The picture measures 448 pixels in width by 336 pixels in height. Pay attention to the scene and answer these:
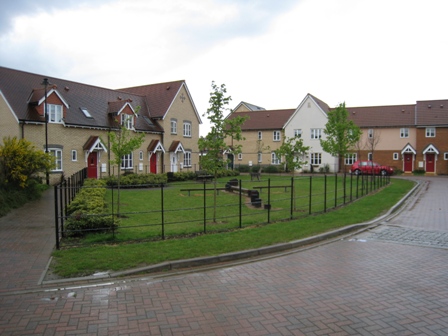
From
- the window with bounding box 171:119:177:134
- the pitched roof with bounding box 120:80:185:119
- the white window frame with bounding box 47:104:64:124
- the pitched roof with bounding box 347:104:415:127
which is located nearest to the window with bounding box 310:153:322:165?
the pitched roof with bounding box 347:104:415:127

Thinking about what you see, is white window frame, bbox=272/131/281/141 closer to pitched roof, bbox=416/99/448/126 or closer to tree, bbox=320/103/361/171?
pitched roof, bbox=416/99/448/126

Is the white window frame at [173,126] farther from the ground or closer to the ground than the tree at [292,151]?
farther from the ground

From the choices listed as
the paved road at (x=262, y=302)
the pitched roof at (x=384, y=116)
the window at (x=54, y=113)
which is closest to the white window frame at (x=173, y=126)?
the window at (x=54, y=113)

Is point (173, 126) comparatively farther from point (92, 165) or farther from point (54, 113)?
point (54, 113)

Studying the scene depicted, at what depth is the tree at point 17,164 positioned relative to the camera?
16.8 meters

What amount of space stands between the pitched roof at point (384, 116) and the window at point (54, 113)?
122ft

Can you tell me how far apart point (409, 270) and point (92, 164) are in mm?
27733

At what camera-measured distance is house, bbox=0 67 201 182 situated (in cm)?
2608

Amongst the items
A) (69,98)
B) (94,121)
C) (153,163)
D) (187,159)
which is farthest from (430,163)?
(69,98)

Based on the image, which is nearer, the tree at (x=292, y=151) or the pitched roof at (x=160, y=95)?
the tree at (x=292, y=151)

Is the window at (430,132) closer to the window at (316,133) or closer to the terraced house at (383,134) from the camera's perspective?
the terraced house at (383,134)

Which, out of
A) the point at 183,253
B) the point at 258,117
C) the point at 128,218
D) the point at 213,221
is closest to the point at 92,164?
the point at 128,218

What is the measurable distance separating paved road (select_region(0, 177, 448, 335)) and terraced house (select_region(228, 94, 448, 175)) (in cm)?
3807

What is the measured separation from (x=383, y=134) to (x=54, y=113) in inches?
1541
